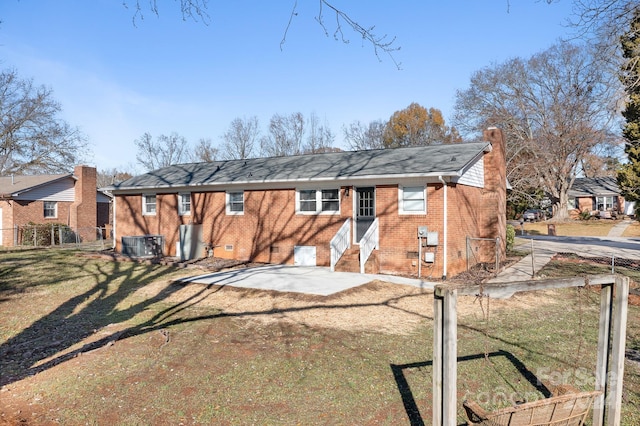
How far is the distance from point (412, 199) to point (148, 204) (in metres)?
12.4

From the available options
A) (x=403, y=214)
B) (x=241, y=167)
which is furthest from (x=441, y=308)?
(x=241, y=167)

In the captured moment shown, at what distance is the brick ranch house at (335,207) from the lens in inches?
538

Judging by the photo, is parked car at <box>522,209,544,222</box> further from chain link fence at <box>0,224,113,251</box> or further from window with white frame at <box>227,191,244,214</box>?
chain link fence at <box>0,224,113,251</box>

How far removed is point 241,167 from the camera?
19.5 m

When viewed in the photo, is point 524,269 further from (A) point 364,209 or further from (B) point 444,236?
(A) point 364,209

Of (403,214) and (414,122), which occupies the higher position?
(414,122)

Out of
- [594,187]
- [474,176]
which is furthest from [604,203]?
[474,176]

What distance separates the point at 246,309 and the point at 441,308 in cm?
650

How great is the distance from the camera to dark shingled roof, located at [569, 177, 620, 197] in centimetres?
4750

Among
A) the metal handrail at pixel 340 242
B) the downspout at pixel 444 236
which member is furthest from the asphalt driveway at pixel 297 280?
the downspout at pixel 444 236

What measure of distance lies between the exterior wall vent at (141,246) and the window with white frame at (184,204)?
4.93 ft

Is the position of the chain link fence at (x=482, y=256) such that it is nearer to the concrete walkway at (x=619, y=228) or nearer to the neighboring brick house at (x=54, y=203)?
the concrete walkway at (x=619, y=228)

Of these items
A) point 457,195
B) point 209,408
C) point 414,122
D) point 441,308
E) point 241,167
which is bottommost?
point 209,408

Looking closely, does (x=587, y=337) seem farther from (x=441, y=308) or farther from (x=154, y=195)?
(x=154, y=195)
